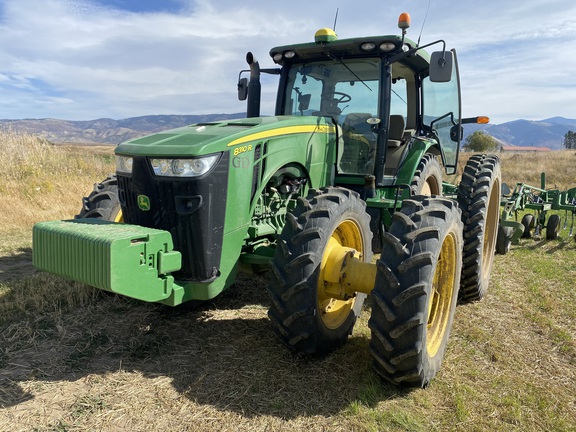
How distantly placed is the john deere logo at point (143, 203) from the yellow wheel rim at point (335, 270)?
1229 millimetres

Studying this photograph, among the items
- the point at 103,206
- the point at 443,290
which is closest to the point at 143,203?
the point at 103,206

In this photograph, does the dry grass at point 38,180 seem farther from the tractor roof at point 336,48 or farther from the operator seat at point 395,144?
the operator seat at point 395,144

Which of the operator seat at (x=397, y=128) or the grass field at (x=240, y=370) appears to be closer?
the grass field at (x=240, y=370)

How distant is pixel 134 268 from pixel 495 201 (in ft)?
14.7

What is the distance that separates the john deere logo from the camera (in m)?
3.03

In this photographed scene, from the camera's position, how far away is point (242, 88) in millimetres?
5039

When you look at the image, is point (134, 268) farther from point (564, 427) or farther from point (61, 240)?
point (564, 427)

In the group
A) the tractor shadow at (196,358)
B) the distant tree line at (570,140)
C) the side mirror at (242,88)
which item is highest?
the distant tree line at (570,140)

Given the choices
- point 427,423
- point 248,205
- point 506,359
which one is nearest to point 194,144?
point 248,205

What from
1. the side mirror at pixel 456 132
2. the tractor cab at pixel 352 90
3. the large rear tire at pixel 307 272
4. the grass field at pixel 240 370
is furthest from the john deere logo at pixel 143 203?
the side mirror at pixel 456 132

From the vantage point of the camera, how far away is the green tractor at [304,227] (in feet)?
8.90

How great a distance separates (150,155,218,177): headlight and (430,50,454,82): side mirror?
85.8 inches

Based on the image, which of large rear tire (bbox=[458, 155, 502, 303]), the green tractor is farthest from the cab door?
the green tractor

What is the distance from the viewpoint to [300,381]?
3.03m
